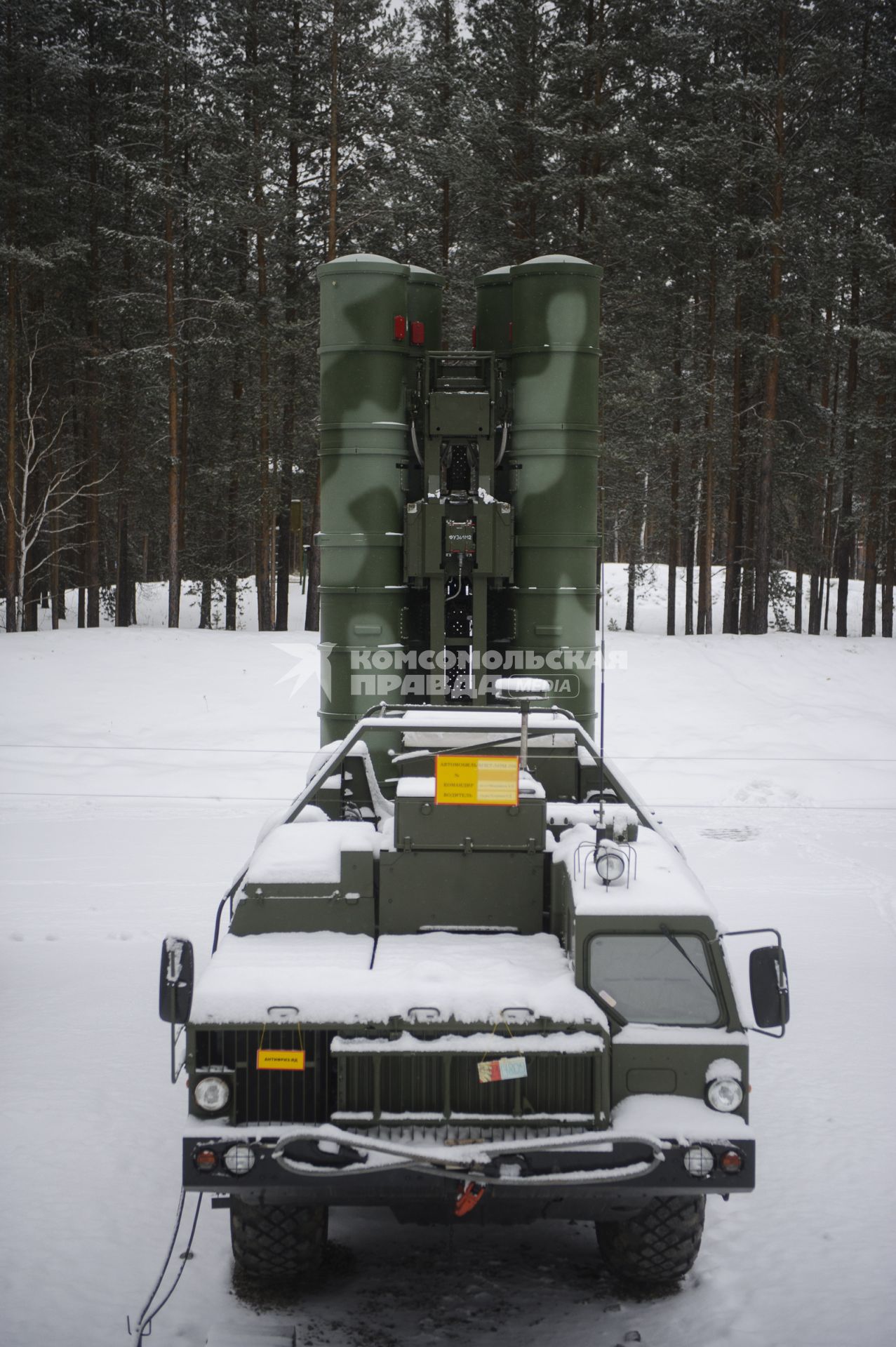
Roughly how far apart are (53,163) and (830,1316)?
2402cm

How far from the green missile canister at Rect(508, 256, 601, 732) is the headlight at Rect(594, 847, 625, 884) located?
4.69 metres

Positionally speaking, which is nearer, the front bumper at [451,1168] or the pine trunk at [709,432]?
the front bumper at [451,1168]

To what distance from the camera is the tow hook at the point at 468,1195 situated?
3990 mm

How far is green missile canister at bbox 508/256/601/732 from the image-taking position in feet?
30.8

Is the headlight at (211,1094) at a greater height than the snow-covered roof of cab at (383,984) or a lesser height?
lesser

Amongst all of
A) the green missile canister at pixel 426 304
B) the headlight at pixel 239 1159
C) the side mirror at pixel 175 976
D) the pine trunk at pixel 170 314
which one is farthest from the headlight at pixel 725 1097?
the pine trunk at pixel 170 314

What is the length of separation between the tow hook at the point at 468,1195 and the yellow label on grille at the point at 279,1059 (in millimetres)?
684

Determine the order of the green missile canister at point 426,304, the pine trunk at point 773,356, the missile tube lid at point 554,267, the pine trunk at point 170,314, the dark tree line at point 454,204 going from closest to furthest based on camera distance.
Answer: the missile tube lid at point 554,267, the green missile canister at point 426,304, the pine trunk at point 773,356, the dark tree line at point 454,204, the pine trunk at point 170,314

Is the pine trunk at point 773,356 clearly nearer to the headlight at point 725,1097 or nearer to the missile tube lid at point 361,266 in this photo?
the missile tube lid at point 361,266

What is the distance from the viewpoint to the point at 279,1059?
Result: 13.8 feet

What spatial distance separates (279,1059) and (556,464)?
619 cm

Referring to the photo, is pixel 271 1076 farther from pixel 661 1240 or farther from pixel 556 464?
pixel 556 464

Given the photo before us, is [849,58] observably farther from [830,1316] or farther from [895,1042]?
Answer: [830,1316]

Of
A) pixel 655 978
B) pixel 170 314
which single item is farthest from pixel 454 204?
pixel 655 978
